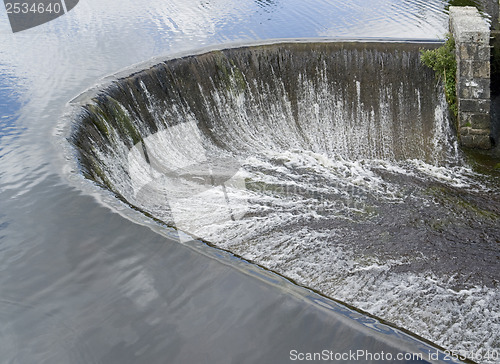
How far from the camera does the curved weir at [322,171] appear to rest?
5.30 m

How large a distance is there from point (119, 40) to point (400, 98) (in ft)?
20.0

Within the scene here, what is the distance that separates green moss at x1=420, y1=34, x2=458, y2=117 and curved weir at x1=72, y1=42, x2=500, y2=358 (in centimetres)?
18

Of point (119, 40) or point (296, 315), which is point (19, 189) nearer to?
point (296, 315)

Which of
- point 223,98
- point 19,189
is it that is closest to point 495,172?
point 223,98

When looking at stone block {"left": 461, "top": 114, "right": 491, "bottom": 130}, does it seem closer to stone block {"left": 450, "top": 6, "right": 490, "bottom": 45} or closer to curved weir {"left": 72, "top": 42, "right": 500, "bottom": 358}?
curved weir {"left": 72, "top": 42, "right": 500, "bottom": 358}

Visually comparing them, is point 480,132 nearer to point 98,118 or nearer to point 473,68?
point 473,68

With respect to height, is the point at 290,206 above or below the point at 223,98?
below

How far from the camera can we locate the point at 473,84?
811cm

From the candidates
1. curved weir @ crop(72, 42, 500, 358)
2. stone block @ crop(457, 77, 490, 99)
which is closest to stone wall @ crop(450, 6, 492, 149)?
stone block @ crop(457, 77, 490, 99)

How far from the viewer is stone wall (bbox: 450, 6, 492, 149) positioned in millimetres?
8008

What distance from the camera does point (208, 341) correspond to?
2.64 meters

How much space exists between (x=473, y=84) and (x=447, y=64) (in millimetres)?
552

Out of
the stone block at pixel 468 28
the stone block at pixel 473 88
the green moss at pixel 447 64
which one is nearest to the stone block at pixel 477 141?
the green moss at pixel 447 64

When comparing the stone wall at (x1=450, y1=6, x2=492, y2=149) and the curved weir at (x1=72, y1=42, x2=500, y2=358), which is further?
the stone wall at (x1=450, y1=6, x2=492, y2=149)
